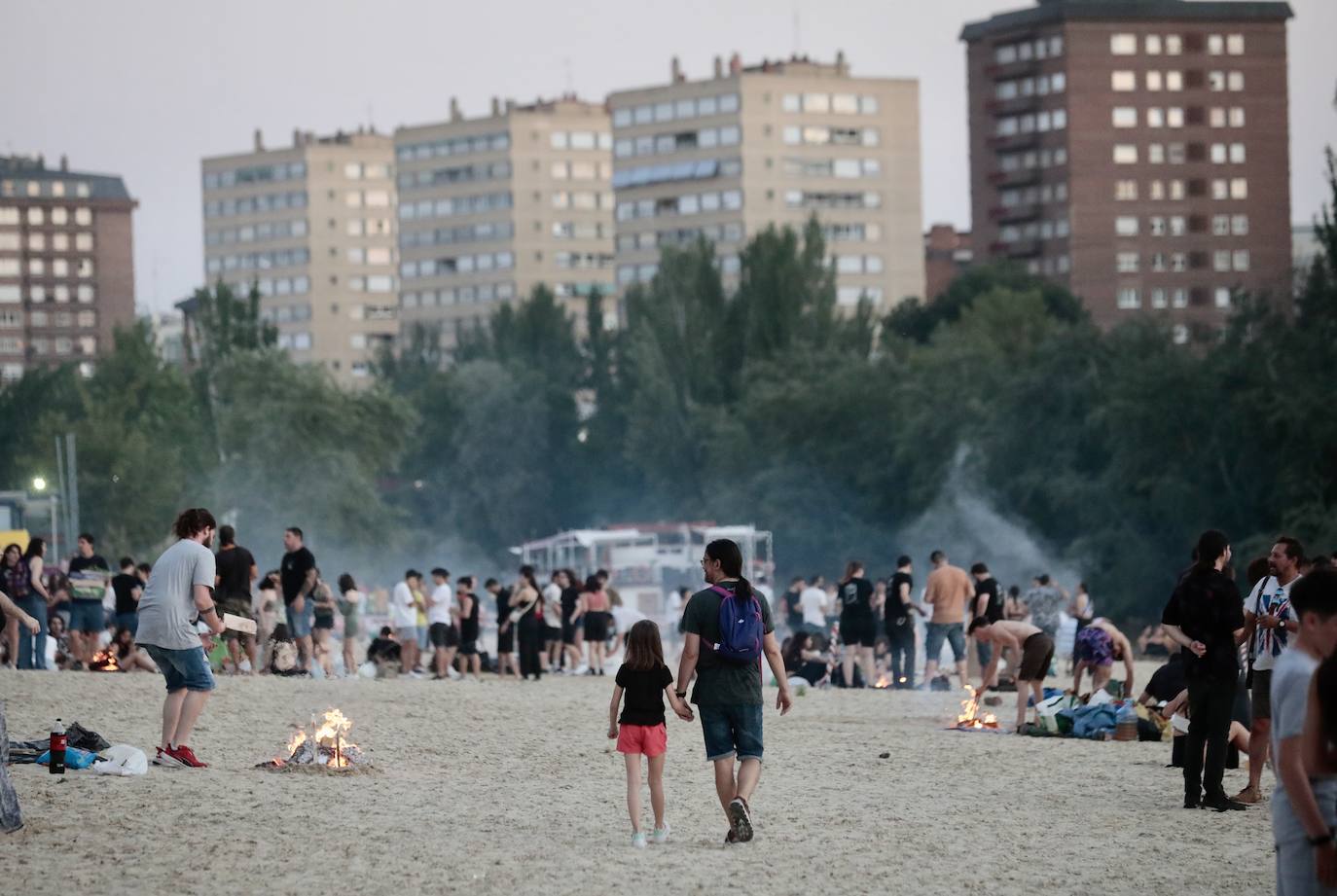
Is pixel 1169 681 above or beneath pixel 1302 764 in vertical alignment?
beneath

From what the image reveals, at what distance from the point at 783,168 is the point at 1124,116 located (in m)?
23.2

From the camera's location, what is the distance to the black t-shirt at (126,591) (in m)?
26.5

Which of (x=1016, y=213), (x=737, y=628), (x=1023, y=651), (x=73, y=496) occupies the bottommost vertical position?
(x=1023, y=651)

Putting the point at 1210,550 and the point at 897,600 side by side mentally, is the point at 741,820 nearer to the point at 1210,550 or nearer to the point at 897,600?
the point at 1210,550

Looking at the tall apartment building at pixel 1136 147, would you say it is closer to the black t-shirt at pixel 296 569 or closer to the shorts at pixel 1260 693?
the black t-shirt at pixel 296 569

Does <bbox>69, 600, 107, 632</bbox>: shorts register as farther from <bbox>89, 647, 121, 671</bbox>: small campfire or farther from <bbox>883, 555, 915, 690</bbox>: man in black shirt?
<bbox>883, 555, 915, 690</bbox>: man in black shirt

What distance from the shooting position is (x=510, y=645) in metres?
31.5

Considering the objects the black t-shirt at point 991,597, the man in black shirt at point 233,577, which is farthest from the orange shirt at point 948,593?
the man in black shirt at point 233,577

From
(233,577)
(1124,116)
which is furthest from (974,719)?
(1124,116)

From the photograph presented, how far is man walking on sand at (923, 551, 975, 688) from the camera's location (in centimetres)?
2689

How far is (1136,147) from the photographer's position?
13988cm

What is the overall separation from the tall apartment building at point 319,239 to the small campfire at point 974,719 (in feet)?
522

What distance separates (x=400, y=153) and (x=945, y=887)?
541 feet

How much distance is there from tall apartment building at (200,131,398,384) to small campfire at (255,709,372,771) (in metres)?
163
